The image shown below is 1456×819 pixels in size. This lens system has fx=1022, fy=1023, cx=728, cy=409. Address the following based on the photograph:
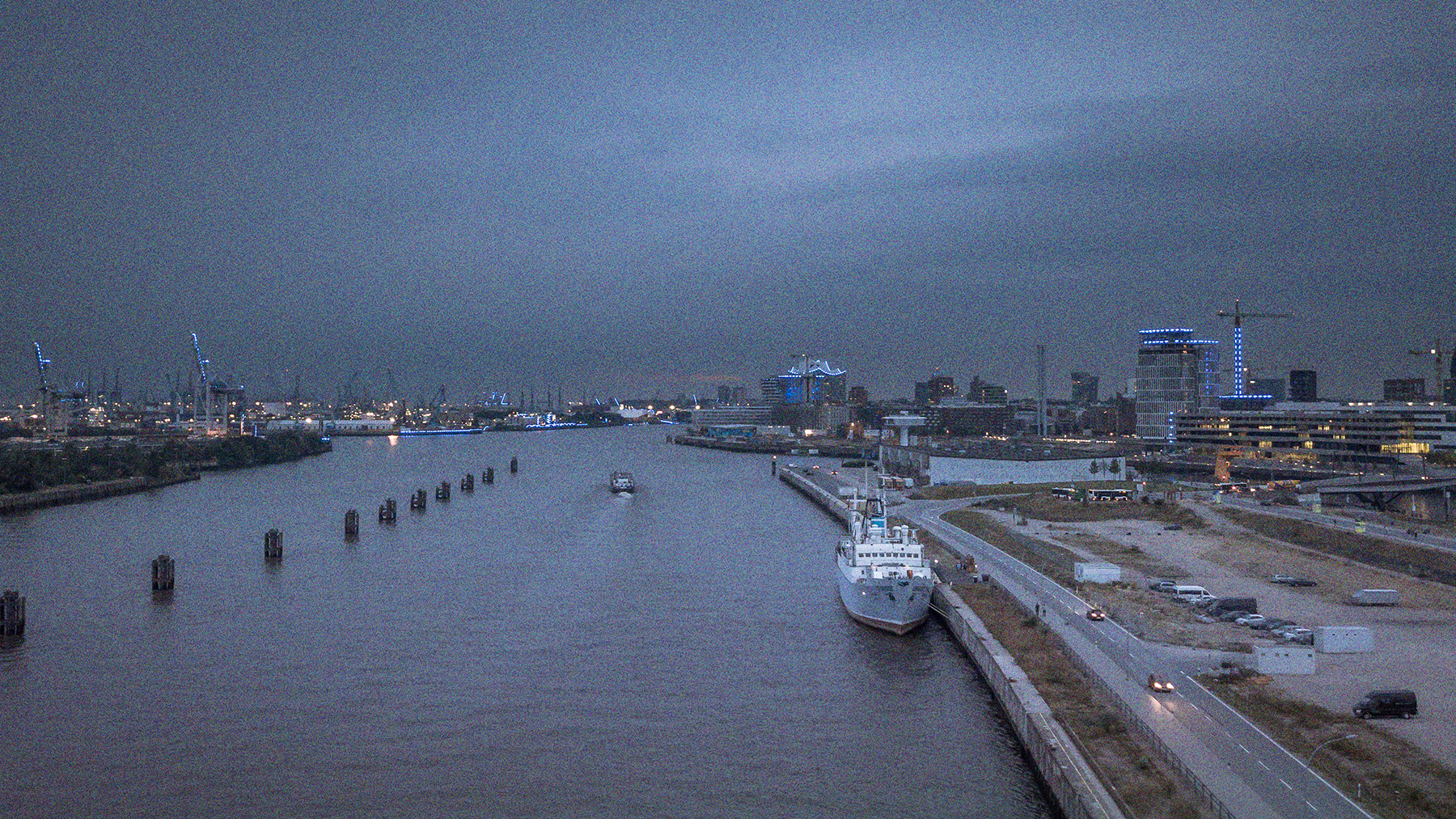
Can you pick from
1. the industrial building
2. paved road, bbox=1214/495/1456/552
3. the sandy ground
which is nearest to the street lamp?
the sandy ground

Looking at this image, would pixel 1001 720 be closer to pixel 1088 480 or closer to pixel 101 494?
pixel 1088 480

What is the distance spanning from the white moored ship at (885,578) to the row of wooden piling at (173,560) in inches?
433

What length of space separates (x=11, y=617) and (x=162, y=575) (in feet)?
10.7

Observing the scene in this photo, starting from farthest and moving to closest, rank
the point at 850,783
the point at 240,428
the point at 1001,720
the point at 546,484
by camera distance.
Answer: the point at 240,428 → the point at 546,484 → the point at 1001,720 → the point at 850,783

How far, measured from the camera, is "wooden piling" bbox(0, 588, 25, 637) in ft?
43.9

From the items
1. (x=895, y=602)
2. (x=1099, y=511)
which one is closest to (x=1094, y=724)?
(x=895, y=602)

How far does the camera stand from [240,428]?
250ft

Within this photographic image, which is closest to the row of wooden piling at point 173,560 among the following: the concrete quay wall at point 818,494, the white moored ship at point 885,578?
the white moored ship at point 885,578

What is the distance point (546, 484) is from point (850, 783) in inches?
1264

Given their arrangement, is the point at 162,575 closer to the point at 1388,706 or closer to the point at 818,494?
the point at 1388,706

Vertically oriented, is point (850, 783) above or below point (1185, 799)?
below

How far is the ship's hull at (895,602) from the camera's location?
547 inches

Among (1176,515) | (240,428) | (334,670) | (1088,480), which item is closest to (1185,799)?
(334,670)

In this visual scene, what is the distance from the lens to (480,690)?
11.1 meters
